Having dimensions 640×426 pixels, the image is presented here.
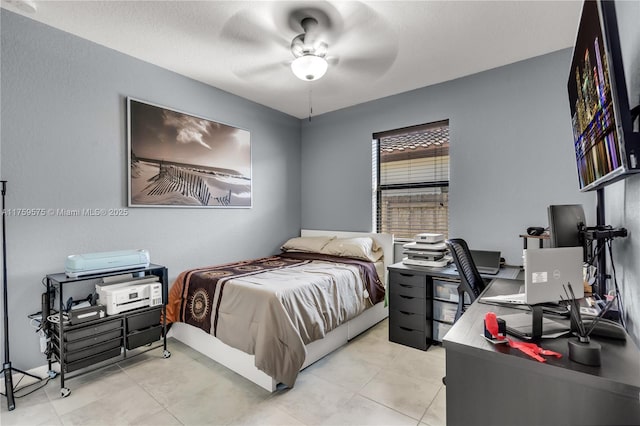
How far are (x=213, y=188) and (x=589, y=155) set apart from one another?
10.5 feet

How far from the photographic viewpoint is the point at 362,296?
→ 3000 millimetres

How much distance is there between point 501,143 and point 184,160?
325 cm

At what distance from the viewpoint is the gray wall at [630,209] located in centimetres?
106

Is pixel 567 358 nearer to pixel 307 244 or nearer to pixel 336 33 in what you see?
pixel 336 33

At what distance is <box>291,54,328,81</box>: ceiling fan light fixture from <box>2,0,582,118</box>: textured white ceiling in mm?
252

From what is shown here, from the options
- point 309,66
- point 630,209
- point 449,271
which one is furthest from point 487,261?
point 309,66

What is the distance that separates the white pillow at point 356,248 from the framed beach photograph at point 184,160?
1.21m

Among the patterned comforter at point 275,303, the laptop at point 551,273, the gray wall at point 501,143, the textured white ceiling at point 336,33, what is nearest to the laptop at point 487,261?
the gray wall at point 501,143

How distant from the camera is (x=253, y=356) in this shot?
2.23 m

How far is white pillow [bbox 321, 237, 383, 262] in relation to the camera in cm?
347

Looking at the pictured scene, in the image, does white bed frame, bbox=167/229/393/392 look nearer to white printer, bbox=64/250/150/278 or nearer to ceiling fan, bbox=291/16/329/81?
white printer, bbox=64/250/150/278

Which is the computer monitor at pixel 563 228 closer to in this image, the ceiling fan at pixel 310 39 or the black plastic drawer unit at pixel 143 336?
the ceiling fan at pixel 310 39

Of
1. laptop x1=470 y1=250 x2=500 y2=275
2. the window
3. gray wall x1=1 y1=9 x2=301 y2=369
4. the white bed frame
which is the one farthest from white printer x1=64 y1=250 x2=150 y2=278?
laptop x1=470 y1=250 x2=500 y2=275

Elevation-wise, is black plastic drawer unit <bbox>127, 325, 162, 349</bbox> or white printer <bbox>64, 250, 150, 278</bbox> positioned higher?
white printer <bbox>64, 250, 150, 278</bbox>
